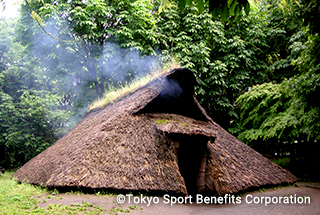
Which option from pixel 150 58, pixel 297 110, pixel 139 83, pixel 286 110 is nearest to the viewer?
pixel 297 110

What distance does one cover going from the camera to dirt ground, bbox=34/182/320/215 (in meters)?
4.28

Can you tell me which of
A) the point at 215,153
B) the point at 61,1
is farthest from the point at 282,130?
the point at 61,1

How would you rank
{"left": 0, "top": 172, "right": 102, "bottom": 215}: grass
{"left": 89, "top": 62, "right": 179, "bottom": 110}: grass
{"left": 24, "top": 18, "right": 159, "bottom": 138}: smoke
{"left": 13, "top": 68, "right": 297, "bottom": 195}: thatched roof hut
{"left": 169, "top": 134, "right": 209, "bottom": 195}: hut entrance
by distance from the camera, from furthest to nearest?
{"left": 24, "top": 18, "right": 159, "bottom": 138}: smoke < {"left": 89, "top": 62, "right": 179, "bottom": 110}: grass < {"left": 169, "top": 134, "right": 209, "bottom": 195}: hut entrance < {"left": 13, "top": 68, "right": 297, "bottom": 195}: thatched roof hut < {"left": 0, "top": 172, "right": 102, "bottom": 215}: grass

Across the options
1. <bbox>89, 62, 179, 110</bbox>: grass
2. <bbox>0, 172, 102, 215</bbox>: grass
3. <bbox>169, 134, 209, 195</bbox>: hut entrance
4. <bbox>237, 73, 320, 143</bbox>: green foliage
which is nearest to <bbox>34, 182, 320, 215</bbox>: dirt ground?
<bbox>0, 172, 102, 215</bbox>: grass

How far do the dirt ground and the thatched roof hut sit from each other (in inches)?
10.5

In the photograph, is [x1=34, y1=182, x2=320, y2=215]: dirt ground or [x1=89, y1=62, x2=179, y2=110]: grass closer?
[x1=34, y1=182, x2=320, y2=215]: dirt ground

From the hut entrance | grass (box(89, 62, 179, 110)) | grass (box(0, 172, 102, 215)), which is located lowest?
grass (box(0, 172, 102, 215))

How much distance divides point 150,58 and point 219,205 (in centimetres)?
975

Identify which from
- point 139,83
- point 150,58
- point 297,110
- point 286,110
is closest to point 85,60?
point 150,58

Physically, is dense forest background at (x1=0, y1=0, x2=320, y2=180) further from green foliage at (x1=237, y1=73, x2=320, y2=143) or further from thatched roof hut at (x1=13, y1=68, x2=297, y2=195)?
thatched roof hut at (x1=13, y1=68, x2=297, y2=195)

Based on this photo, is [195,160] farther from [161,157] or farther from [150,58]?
[150,58]

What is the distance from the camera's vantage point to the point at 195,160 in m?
6.05

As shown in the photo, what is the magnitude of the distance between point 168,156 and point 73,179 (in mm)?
2141

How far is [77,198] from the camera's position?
4379mm
